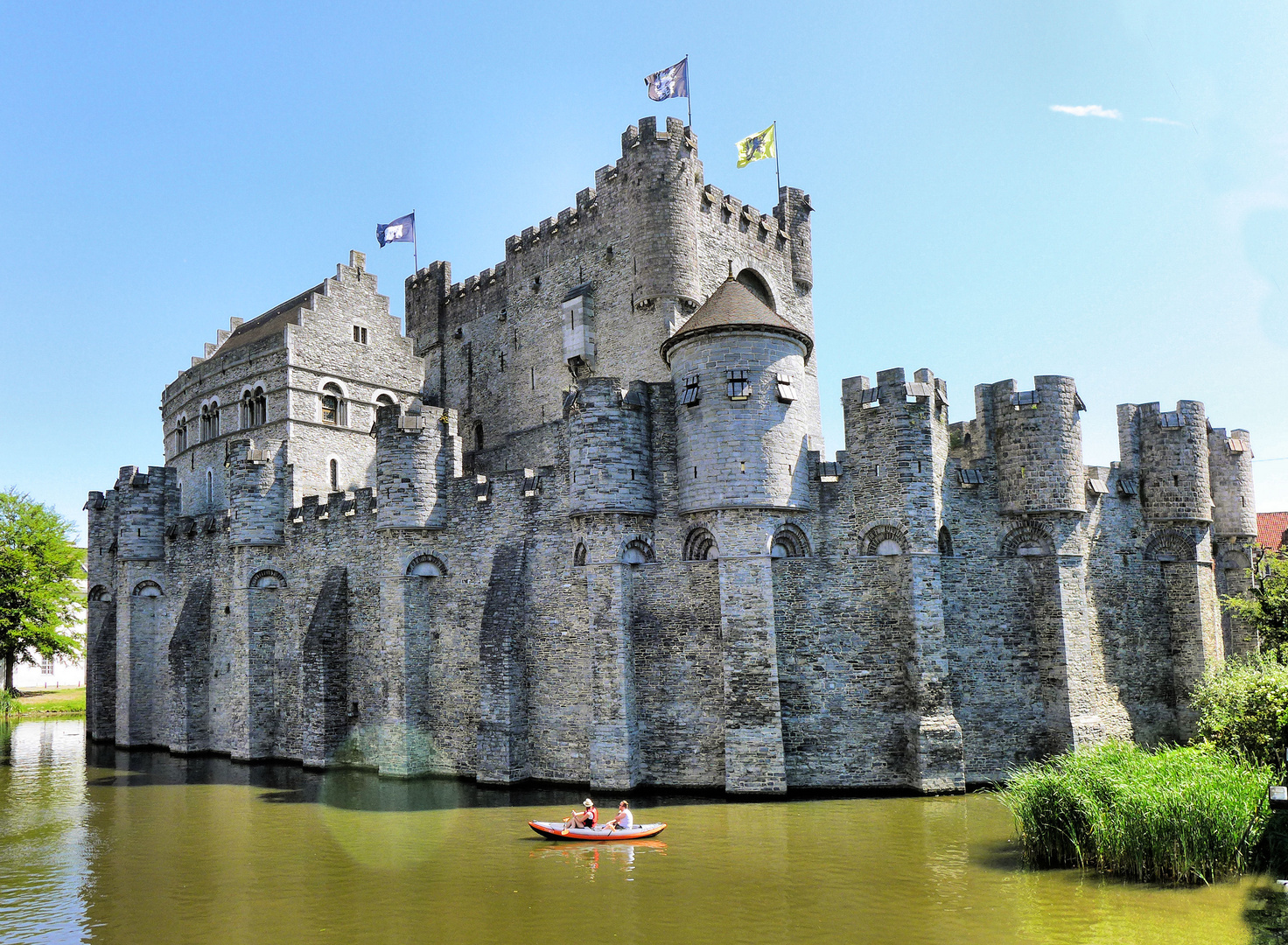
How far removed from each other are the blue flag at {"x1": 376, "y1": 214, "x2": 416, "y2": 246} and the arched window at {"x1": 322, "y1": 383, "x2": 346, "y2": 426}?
7.37 metres

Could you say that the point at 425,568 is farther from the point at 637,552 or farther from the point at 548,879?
the point at 548,879

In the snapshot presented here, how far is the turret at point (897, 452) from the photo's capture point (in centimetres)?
2273

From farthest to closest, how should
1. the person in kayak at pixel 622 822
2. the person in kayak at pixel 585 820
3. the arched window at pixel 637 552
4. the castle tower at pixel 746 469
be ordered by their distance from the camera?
the arched window at pixel 637 552, the castle tower at pixel 746 469, the person in kayak at pixel 585 820, the person in kayak at pixel 622 822

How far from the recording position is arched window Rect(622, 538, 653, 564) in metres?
23.8

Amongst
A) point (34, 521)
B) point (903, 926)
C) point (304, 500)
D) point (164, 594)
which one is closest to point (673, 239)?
point (304, 500)

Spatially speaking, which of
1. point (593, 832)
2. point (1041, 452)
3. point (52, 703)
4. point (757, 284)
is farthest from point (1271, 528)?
point (52, 703)

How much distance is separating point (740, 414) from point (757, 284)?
12.5 metres

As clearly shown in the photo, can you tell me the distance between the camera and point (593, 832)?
18.5 meters

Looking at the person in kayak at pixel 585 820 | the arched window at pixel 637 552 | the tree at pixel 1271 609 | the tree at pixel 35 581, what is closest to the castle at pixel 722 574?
the arched window at pixel 637 552

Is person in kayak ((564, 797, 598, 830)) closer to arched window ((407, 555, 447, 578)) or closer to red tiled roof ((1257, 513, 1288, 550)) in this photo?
Answer: arched window ((407, 555, 447, 578))

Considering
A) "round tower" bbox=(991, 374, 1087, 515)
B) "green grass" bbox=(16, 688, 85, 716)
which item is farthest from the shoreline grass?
"round tower" bbox=(991, 374, 1087, 515)

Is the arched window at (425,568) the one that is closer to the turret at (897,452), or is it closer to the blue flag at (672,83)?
the turret at (897,452)

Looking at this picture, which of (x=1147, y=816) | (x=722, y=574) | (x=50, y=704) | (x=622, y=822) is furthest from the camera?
(x=50, y=704)

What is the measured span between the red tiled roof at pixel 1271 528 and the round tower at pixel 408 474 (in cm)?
4080
